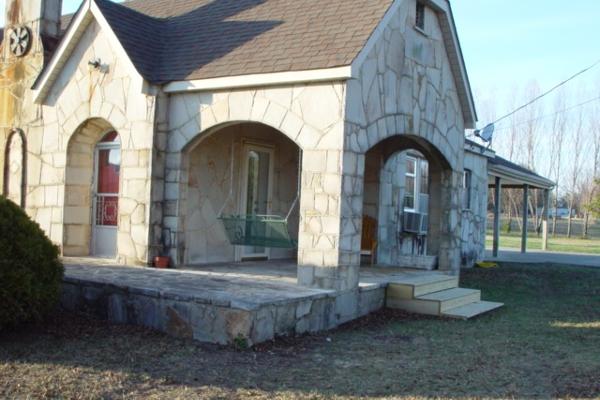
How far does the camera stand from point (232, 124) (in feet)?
31.5

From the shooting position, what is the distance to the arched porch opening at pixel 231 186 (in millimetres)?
10500

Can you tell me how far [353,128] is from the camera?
846 cm

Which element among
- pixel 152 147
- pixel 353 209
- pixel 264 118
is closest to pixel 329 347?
pixel 353 209

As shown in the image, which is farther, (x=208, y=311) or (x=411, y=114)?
(x=411, y=114)

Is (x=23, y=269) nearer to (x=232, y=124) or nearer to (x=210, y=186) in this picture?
(x=232, y=124)

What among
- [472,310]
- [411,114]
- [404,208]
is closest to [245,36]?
[411,114]

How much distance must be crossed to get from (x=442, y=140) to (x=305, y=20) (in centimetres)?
336

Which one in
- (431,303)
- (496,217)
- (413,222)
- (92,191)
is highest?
(92,191)

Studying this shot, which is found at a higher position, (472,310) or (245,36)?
(245,36)

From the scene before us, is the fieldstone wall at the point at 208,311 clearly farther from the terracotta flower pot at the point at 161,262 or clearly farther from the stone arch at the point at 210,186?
the stone arch at the point at 210,186

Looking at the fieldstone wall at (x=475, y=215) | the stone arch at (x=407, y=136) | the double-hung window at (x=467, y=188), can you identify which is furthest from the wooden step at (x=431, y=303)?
the double-hung window at (x=467, y=188)

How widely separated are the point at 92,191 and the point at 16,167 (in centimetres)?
168

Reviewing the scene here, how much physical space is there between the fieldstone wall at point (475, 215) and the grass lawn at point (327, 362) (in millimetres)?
8551

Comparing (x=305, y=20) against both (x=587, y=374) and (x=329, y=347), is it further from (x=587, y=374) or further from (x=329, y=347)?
(x=587, y=374)
